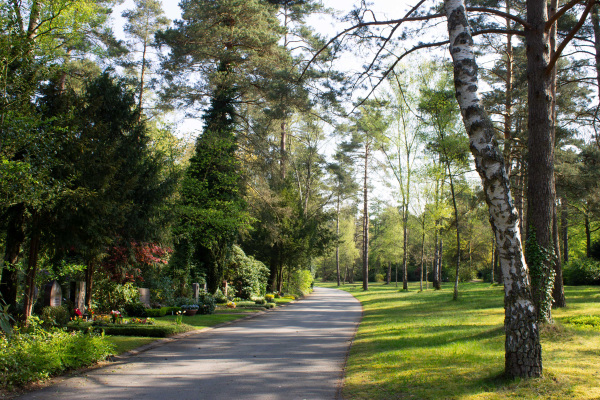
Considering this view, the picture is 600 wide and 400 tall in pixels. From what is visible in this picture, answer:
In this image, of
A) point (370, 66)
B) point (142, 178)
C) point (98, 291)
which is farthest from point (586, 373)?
point (98, 291)

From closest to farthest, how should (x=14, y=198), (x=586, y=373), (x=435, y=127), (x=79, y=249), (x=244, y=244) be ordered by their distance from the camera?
(x=586, y=373) < (x=14, y=198) < (x=79, y=249) < (x=435, y=127) < (x=244, y=244)

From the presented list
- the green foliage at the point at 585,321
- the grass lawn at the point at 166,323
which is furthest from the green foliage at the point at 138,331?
the green foliage at the point at 585,321

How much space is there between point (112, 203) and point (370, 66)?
6955 millimetres

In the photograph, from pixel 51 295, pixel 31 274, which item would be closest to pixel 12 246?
pixel 31 274

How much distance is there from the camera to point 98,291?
15336 millimetres

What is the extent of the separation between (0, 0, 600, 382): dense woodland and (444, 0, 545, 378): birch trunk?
26 mm

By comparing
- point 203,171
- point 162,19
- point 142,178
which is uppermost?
point 162,19

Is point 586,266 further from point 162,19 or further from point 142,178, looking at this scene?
point 162,19

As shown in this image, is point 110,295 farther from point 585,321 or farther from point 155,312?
point 585,321

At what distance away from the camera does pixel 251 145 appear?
24.6 metres

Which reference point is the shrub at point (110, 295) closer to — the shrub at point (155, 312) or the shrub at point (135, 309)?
the shrub at point (135, 309)

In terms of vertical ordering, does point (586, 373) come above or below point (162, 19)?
below

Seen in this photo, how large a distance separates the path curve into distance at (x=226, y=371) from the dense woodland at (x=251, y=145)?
307 cm

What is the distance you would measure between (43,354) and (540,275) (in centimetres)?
1023
